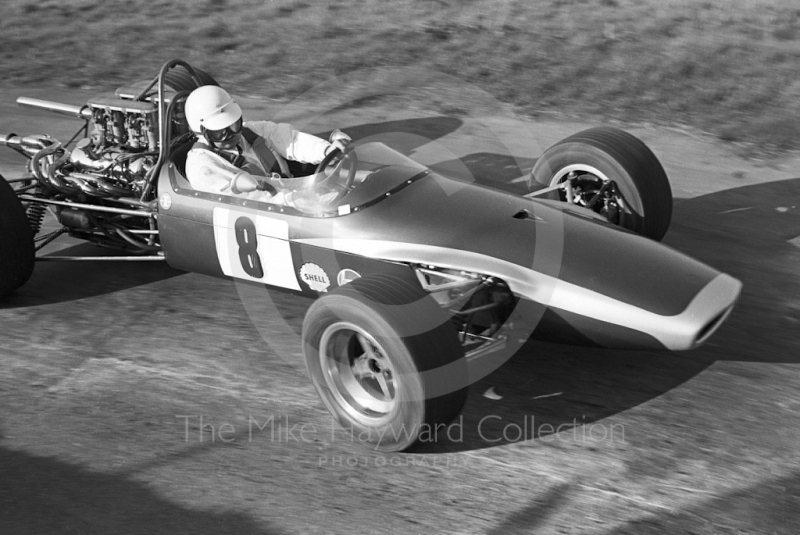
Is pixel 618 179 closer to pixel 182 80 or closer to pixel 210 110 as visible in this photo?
pixel 210 110

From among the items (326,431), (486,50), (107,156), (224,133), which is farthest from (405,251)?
(486,50)

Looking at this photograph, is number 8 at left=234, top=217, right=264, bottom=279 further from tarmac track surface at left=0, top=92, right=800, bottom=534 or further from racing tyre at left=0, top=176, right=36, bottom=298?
racing tyre at left=0, top=176, right=36, bottom=298

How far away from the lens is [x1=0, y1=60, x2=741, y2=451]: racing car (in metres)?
4.24

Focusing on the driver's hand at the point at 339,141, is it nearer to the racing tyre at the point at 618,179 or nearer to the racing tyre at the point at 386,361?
the racing tyre at the point at 618,179

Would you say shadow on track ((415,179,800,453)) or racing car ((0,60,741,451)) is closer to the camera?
racing car ((0,60,741,451))

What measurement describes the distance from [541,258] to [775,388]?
1.57m

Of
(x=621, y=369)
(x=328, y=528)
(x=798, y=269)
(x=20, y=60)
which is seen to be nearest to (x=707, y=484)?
(x=621, y=369)

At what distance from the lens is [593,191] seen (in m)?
5.97

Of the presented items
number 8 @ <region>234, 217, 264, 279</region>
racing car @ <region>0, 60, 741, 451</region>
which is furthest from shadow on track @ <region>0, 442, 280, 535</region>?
number 8 @ <region>234, 217, 264, 279</region>

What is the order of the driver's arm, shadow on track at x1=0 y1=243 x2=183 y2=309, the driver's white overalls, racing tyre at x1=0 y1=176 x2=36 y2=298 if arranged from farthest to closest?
shadow on track at x1=0 y1=243 x2=183 y2=309 < the driver's arm < racing tyre at x1=0 y1=176 x2=36 y2=298 < the driver's white overalls

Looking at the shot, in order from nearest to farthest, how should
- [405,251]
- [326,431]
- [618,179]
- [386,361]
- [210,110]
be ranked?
[386,361] < [326,431] < [405,251] < [210,110] < [618,179]

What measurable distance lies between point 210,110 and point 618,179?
2694 millimetres

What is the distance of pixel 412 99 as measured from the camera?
34.4 ft

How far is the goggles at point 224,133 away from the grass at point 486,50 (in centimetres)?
506
